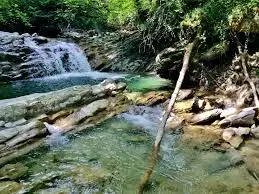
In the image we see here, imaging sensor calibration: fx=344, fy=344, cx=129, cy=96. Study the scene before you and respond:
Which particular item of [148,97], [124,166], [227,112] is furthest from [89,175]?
[148,97]

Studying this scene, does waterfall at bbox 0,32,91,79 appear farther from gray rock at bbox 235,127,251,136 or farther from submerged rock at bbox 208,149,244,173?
submerged rock at bbox 208,149,244,173

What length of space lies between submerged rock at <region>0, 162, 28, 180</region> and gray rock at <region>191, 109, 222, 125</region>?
174 inches

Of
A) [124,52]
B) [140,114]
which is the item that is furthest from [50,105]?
[124,52]

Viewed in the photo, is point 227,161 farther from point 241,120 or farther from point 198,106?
point 198,106

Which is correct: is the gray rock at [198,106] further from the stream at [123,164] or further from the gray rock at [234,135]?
the gray rock at [234,135]

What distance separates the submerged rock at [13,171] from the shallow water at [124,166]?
0.14 metres

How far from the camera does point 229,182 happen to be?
18.7ft

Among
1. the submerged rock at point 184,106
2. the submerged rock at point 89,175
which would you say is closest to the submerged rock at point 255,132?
the submerged rock at point 184,106

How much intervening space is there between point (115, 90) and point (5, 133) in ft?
16.3

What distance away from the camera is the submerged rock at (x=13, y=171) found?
6.03 meters

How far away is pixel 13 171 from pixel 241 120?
5.12 metres

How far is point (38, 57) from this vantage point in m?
17.0

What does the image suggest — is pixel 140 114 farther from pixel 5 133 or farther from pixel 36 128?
pixel 5 133

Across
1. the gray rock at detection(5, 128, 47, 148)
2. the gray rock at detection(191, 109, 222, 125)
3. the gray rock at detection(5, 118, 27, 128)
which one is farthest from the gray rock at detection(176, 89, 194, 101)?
the gray rock at detection(5, 118, 27, 128)
